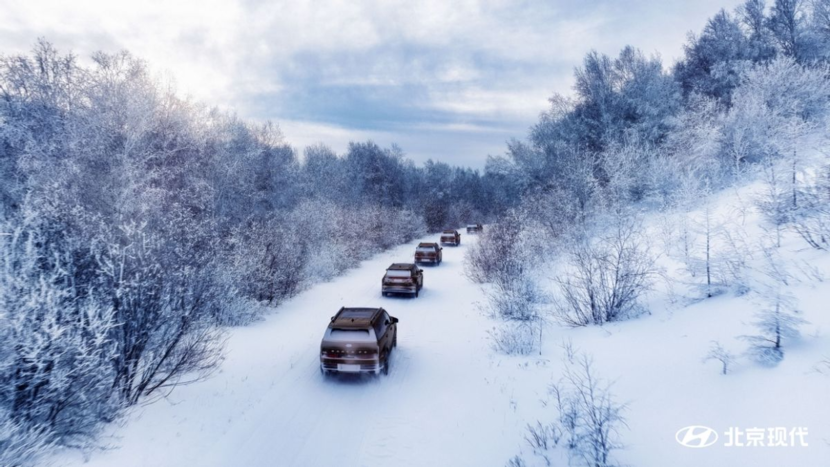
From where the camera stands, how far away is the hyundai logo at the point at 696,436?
4.79 metres

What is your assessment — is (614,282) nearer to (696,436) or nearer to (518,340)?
(518,340)

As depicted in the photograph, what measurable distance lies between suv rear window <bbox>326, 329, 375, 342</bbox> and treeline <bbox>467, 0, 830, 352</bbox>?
4.14 m

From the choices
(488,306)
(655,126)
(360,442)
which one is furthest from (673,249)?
(655,126)

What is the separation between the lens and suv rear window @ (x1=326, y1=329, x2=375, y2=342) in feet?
28.5

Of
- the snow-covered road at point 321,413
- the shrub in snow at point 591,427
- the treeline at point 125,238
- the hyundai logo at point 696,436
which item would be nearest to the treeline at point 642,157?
the snow-covered road at point 321,413

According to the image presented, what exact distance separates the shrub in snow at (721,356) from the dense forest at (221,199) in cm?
380

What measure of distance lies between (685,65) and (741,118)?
2403 centimetres

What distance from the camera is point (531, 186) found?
32.7 metres

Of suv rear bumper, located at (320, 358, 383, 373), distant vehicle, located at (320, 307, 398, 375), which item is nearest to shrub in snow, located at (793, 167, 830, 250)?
distant vehicle, located at (320, 307, 398, 375)

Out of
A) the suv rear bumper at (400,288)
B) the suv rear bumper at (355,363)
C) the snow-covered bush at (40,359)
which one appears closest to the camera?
the snow-covered bush at (40,359)

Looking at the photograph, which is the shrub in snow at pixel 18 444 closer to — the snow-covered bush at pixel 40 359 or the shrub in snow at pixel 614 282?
the snow-covered bush at pixel 40 359

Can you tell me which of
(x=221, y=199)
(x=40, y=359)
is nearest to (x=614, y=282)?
(x=40, y=359)

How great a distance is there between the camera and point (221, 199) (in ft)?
78.4

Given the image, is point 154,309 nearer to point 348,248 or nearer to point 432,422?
point 432,422
